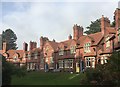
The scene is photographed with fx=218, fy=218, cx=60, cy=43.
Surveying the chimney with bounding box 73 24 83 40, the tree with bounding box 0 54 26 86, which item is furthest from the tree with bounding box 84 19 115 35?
the tree with bounding box 0 54 26 86

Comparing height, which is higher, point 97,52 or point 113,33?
point 113,33

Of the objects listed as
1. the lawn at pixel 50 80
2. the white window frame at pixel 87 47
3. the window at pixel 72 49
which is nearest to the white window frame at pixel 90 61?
the white window frame at pixel 87 47

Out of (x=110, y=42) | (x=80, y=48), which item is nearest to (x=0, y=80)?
(x=110, y=42)

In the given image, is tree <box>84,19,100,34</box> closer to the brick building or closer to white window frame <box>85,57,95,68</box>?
the brick building

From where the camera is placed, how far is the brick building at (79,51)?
40.8m

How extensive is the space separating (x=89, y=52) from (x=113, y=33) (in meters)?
9.04

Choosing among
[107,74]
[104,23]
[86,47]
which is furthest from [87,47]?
[107,74]

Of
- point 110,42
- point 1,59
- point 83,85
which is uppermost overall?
point 110,42

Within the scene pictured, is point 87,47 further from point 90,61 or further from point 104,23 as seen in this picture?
point 104,23

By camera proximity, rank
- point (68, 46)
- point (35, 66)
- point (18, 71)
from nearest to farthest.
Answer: point (18, 71) → point (68, 46) → point (35, 66)

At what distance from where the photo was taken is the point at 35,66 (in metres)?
69.1

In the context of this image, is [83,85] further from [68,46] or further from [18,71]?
[68,46]

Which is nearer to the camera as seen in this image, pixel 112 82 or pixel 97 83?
pixel 112 82

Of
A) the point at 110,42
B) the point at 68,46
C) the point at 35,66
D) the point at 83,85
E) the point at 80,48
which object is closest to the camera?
the point at 83,85
